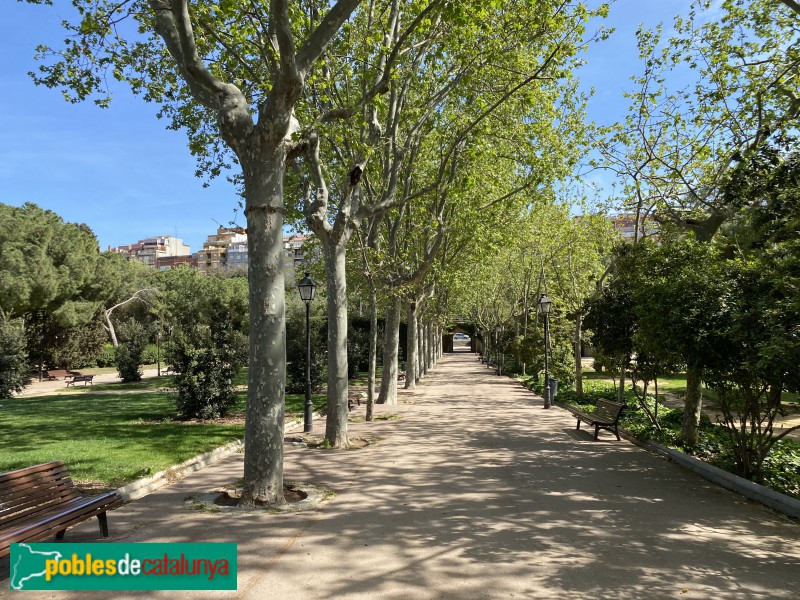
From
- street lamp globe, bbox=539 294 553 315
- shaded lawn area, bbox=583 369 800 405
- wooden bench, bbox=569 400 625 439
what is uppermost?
street lamp globe, bbox=539 294 553 315

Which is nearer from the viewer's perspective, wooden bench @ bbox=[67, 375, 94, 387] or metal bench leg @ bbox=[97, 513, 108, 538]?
metal bench leg @ bbox=[97, 513, 108, 538]

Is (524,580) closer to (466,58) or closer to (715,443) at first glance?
(715,443)

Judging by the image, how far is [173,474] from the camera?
7.99m

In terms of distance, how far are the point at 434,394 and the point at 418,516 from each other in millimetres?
16324

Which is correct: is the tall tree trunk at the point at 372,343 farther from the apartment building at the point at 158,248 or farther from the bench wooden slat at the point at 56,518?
the apartment building at the point at 158,248

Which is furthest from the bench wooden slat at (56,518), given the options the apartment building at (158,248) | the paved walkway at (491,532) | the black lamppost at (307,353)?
the apartment building at (158,248)

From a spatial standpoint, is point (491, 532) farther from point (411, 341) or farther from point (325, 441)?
point (411, 341)

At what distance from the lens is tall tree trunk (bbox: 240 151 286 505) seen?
6.28 m

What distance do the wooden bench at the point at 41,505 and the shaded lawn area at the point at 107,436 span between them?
204 cm

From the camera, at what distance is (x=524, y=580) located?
425 centimetres

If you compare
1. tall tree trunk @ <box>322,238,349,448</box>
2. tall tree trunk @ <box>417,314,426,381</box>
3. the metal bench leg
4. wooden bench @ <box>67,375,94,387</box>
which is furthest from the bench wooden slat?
tall tree trunk @ <box>417,314,426,381</box>

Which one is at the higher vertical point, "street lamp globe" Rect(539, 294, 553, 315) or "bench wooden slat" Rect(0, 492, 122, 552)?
"street lamp globe" Rect(539, 294, 553, 315)

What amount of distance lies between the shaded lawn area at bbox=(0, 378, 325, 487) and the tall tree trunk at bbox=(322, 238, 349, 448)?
2170mm

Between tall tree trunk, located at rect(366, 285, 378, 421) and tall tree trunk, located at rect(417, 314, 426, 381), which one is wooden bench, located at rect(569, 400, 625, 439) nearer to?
tall tree trunk, located at rect(366, 285, 378, 421)
